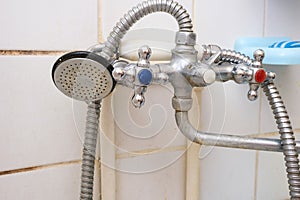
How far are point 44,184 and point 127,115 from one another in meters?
0.17

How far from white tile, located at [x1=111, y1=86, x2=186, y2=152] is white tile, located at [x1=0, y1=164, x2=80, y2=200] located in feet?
0.30

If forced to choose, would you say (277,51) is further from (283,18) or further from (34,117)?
(34,117)

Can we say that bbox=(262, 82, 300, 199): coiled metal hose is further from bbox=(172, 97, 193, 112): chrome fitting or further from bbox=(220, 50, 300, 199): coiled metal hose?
bbox=(172, 97, 193, 112): chrome fitting

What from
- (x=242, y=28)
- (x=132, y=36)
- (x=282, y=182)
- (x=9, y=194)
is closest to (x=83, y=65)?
(x=132, y=36)

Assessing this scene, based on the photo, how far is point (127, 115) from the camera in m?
0.61

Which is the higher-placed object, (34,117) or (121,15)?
(121,15)

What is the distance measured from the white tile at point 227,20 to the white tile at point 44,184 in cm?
32

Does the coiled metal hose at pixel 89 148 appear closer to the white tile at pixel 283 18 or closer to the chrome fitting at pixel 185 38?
the chrome fitting at pixel 185 38

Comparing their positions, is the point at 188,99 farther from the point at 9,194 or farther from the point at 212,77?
the point at 9,194

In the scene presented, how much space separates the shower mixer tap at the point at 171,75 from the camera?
456mm

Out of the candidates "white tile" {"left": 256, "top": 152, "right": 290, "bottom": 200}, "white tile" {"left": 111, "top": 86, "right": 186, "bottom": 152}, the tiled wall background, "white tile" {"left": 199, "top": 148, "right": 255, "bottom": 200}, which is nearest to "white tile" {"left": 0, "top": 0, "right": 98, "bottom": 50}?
the tiled wall background

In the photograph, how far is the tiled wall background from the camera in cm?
55

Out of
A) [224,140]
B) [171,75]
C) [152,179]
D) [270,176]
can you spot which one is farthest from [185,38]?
[270,176]

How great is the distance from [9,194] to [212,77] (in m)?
0.35
